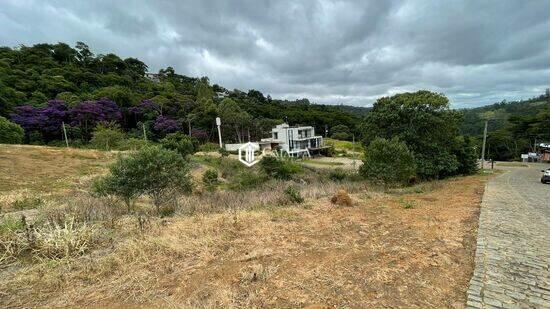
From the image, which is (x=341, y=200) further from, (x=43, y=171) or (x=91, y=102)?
(x=91, y=102)

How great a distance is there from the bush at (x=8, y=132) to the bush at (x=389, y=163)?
116 ft

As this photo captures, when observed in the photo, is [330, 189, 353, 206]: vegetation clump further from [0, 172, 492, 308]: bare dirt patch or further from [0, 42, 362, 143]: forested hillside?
[0, 42, 362, 143]: forested hillside

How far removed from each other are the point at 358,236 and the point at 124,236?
4836 mm

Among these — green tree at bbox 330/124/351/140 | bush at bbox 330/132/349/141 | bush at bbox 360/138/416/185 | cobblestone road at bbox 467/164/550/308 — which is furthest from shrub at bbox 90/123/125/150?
green tree at bbox 330/124/351/140

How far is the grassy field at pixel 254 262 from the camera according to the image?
3703 mm

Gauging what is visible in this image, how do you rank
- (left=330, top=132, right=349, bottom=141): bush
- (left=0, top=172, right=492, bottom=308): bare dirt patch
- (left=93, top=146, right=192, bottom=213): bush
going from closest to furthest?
(left=0, top=172, right=492, bottom=308): bare dirt patch < (left=93, top=146, right=192, bottom=213): bush < (left=330, top=132, right=349, bottom=141): bush

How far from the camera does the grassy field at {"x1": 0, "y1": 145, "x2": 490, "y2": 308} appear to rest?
3.70 metres

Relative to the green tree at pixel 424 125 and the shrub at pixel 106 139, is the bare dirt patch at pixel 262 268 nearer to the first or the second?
the green tree at pixel 424 125

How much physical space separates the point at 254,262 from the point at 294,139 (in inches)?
1868

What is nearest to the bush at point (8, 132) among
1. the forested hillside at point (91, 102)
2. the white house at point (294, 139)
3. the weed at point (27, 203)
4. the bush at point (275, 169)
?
the forested hillside at point (91, 102)

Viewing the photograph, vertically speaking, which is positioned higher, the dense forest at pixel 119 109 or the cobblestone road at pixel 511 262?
the dense forest at pixel 119 109

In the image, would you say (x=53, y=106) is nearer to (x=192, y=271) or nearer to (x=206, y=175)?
(x=206, y=175)

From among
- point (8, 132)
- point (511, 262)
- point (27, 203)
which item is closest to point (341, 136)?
point (8, 132)

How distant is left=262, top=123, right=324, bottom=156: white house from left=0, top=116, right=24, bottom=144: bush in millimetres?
34442
